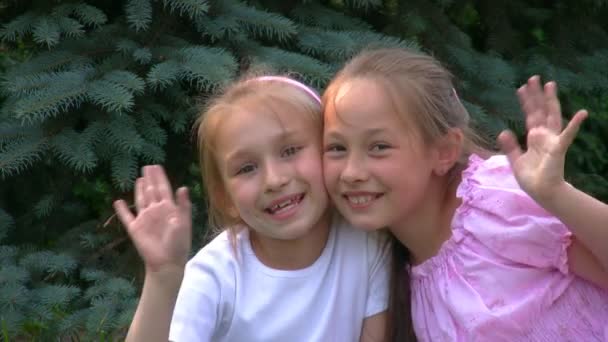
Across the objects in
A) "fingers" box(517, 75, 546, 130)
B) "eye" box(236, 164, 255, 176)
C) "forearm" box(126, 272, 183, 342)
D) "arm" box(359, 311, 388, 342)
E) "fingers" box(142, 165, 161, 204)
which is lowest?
"arm" box(359, 311, 388, 342)

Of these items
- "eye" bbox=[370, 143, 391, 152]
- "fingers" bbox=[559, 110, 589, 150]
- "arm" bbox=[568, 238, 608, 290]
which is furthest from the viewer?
"eye" bbox=[370, 143, 391, 152]

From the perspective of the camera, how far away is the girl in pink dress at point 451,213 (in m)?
2.22

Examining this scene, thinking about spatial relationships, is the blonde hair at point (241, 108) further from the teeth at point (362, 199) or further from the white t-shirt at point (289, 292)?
the teeth at point (362, 199)

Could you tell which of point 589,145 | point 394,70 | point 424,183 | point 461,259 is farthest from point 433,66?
point 589,145

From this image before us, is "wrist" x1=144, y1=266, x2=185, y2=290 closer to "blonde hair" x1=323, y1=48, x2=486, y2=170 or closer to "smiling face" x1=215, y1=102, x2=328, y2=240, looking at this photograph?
"smiling face" x1=215, y1=102, x2=328, y2=240

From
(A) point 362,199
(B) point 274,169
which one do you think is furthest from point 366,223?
(B) point 274,169

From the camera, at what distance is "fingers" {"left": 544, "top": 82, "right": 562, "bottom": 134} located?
1938mm

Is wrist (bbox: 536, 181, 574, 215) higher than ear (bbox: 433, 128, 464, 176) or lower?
higher

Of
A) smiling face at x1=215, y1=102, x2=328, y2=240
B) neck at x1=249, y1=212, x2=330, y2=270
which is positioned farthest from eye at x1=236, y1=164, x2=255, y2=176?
neck at x1=249, y1=212, x2=330, y2=270

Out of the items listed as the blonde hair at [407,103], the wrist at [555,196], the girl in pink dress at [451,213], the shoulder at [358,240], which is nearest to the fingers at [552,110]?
the wrist at [555,196]

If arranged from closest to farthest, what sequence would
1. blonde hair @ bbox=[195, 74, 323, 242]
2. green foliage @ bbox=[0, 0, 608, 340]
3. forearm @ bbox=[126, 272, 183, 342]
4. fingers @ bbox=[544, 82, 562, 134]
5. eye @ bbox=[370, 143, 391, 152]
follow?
fingers @ bbox=[544, 82, 562, 134] → forearm @ bbox=[126, 272, 183, 342] → eye @ bbox=[370, 143, 391, 152] → blonde hair @ bbox=[195, 74, 323, 242] → green foliage @ bbox=[0, 0, 608, 340]

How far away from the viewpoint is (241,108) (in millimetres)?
2373

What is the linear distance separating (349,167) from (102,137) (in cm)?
118

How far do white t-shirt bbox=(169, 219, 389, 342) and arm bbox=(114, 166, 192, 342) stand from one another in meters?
0.29
